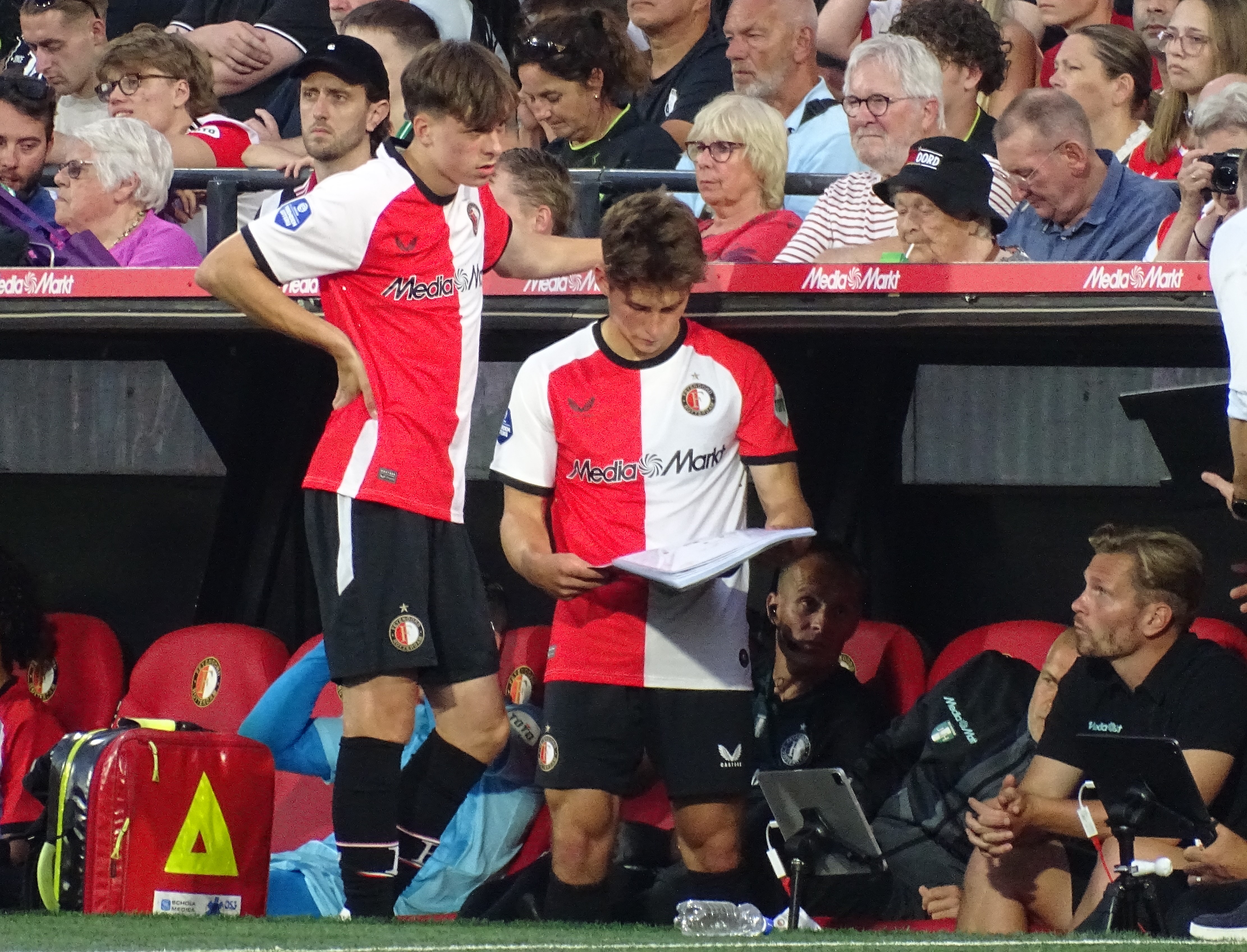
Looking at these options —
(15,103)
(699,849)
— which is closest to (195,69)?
(15,103)

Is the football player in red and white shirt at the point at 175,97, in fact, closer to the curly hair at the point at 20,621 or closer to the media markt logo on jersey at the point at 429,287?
the curly hair at the point at 20,621

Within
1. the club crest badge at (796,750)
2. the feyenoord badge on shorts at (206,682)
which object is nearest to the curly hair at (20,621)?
the feyenoord badge on shorts at (206,682)

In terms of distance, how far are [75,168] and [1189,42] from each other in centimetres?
366

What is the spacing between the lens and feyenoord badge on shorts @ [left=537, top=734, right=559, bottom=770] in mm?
5051

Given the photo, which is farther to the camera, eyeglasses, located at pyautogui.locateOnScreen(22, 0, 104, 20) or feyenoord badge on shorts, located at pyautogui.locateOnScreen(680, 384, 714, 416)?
eyeglasses, located at pyautogui.locateOnScreen(22, 0, 104, 20)

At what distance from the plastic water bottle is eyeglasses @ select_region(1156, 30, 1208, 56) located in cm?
→ 322

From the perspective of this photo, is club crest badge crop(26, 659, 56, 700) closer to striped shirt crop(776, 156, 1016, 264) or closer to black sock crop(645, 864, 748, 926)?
black sock crop(645, 864, 748, 926)

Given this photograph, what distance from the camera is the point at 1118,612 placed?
5.15m

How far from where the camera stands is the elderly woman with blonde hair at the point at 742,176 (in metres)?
6.02

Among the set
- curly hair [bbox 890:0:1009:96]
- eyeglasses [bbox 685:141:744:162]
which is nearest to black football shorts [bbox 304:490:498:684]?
eyeglasses [bbox 685:141:744:162]

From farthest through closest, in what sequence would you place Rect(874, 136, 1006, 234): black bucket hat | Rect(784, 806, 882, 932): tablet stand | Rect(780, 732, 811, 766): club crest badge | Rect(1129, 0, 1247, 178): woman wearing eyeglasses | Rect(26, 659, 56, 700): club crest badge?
Rect(26, 659, 56, 700): club crest badge → Rect(1129, 0, 1247, 178): woman wearing eyeglasses → Rect(780, 732, 811, 766): club crest badge → Rect(874, 136, 1006, 234): black bucket hat → Rect(784, 806, 882, 932): tablet stand

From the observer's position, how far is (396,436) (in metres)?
4.70

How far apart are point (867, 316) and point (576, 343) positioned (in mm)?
813

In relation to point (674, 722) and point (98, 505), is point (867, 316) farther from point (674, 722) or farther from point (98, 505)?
point (98, 505)
